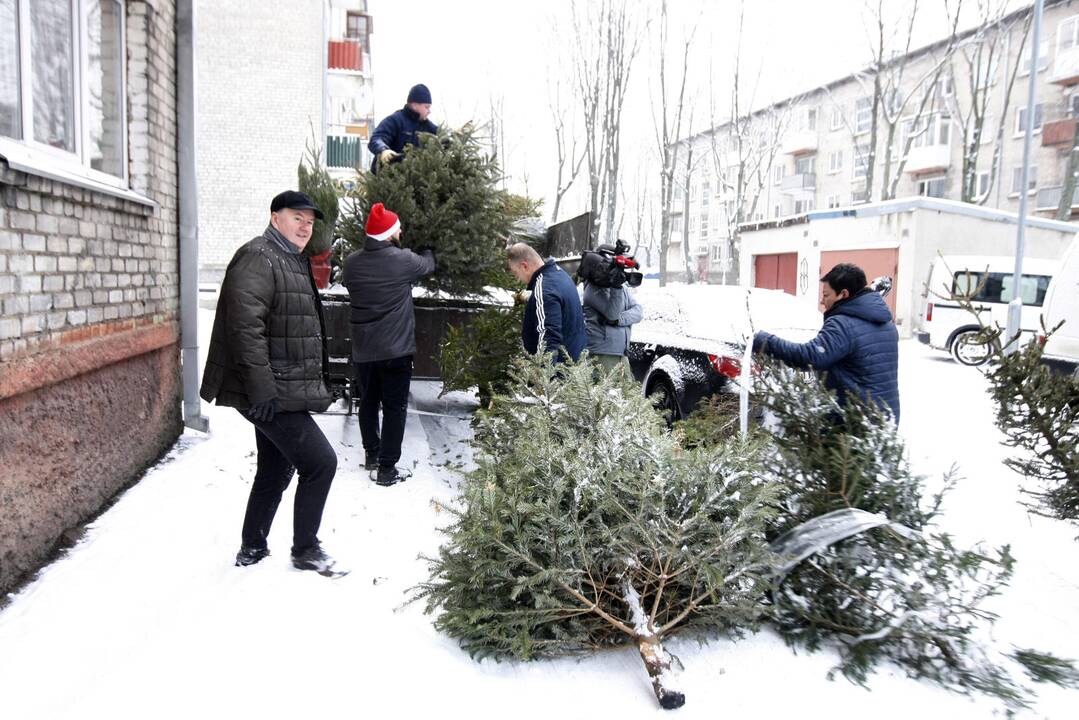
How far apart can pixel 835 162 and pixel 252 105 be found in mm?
31891

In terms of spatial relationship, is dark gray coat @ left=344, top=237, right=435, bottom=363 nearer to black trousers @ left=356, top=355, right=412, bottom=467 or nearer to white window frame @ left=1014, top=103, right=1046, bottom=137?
→ black trousers @ left=356, top=355, right=412, bottom=467

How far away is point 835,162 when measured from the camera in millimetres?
43250

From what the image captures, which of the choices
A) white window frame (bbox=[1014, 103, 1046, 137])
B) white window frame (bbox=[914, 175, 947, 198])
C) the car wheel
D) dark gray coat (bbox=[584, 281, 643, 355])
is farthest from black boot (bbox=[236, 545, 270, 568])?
white window frame (bbox=[914, 175, 947, 198])

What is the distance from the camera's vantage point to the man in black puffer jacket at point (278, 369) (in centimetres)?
348

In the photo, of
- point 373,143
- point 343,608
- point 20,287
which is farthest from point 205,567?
point 373,143

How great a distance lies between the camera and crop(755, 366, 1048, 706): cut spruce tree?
2.97 metres

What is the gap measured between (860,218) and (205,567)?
23493mm

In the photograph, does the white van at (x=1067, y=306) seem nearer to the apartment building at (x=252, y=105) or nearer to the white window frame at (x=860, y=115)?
the apartment building at (x=252, y=105)

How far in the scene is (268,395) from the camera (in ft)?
11.4

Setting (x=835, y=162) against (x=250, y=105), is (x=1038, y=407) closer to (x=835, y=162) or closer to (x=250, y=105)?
(x=250, y=105)

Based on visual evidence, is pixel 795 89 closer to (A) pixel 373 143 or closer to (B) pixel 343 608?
(A) pixel 373 143

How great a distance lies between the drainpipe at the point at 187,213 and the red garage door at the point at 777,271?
2336cm

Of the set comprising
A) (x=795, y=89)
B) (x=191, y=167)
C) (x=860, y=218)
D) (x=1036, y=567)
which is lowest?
(x=1036, y=567)

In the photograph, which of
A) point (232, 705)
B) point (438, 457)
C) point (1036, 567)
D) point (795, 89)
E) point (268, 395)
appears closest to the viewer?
point (232, 705)
